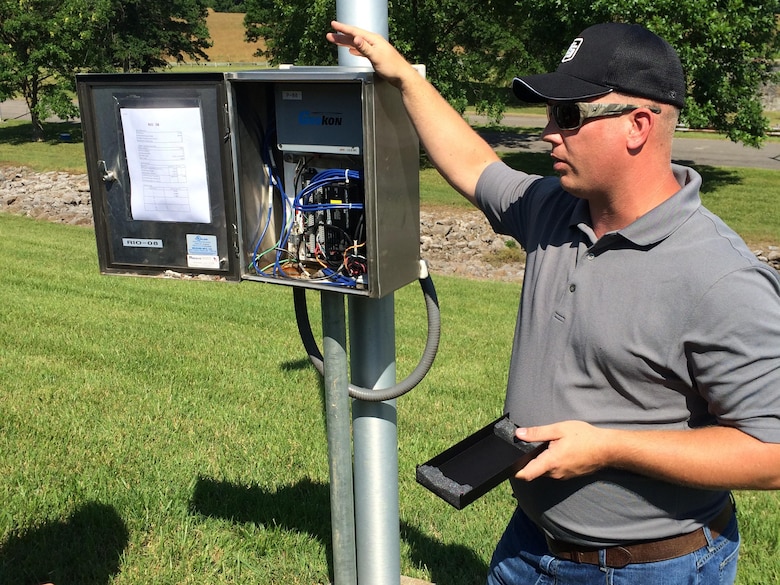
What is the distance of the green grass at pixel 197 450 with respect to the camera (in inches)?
136

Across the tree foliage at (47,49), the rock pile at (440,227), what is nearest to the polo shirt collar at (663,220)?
the rock pile at (440,227)

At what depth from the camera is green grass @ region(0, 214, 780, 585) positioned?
3457mm

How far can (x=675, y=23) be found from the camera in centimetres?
1628

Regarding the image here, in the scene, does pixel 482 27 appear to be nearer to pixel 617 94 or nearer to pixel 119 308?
pixel 119 308

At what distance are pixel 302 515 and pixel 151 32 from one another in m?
35.9

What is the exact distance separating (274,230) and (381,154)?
0.66 m

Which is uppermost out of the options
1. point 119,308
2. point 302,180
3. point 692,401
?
point 302,180

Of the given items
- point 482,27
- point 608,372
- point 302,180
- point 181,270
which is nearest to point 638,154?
point 608,372

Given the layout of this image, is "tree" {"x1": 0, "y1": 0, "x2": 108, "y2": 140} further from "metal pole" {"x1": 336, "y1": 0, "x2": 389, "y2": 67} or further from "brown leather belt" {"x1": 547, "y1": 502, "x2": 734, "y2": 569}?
"brown leather belt" {"x1": 547, "y1": 502, "x2": 734, "y2": 569}

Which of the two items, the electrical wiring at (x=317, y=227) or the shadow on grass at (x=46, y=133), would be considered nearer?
the electrical wiring at (x=317, y=227)

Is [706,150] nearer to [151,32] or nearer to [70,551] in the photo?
[151,32]

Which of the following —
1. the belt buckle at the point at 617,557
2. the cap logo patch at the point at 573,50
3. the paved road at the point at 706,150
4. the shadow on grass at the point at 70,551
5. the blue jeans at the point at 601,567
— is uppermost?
the cap logo patch at the point at 573,50

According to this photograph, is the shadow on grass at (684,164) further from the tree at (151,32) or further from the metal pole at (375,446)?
the tree at (151,32)

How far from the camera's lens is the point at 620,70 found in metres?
2.24
